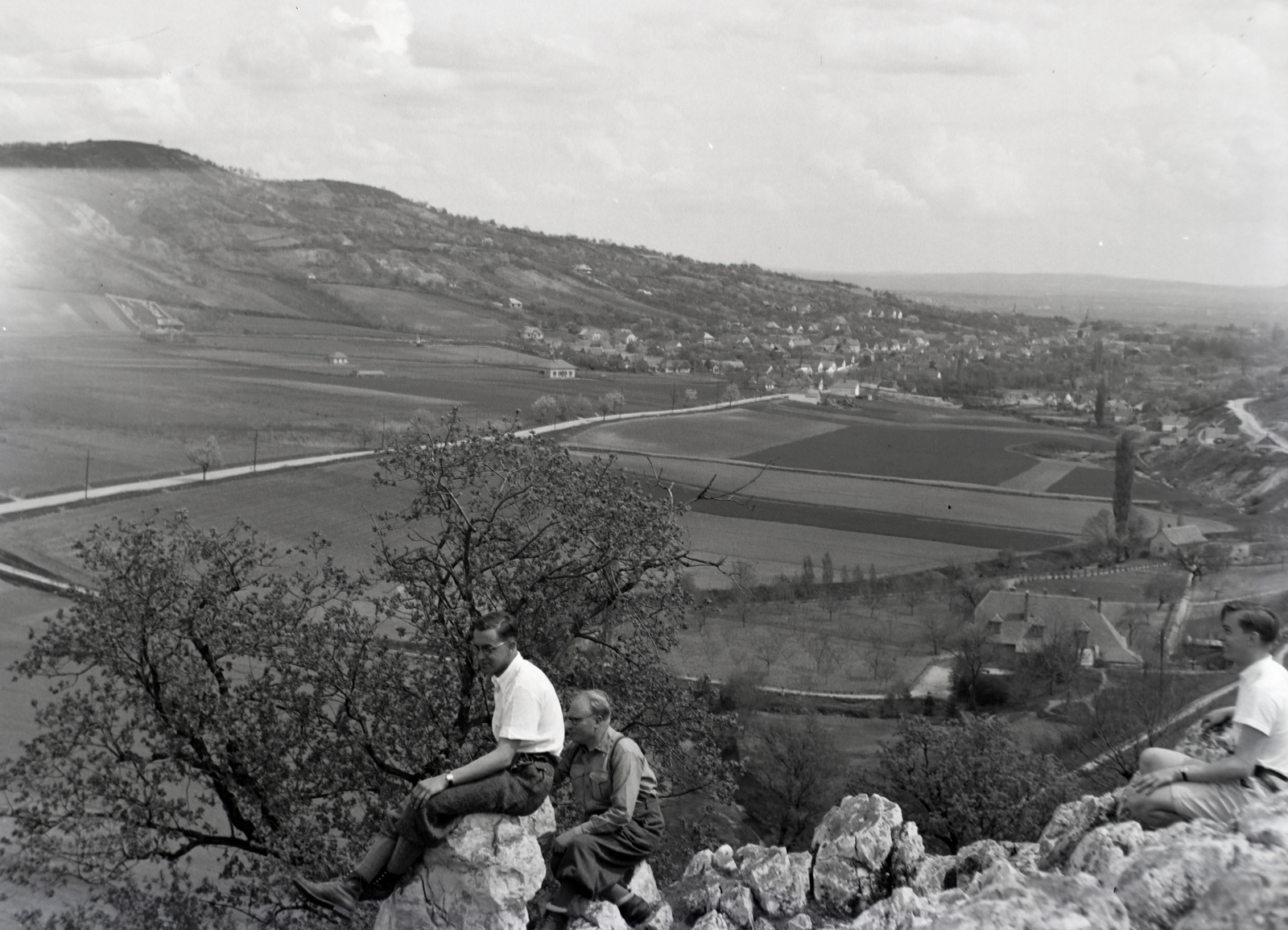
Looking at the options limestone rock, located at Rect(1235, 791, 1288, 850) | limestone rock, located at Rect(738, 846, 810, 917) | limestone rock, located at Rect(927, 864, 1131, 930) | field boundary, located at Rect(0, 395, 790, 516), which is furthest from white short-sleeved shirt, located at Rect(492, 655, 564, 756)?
field boundary, located at Rect(0, 395, 790, 516)

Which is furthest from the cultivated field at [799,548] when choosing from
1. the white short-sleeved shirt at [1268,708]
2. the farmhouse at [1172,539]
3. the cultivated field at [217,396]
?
the white short-sleeved shirt at [1268,708]

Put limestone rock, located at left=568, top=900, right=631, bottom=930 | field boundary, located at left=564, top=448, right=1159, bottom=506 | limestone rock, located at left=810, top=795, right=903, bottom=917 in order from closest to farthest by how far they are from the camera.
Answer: limestone rock, located at left=568, top=900, right=631, bottom=930
limestone rock, located at left=810, top=795, right=903, bottom=917
field boundary, located at left=564, top=448, right=1159, bottom=506

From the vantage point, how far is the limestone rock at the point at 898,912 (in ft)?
16.8

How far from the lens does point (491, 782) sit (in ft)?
16.9

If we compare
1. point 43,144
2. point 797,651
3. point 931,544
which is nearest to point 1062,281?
point 931,544

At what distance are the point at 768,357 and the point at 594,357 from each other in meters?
3.45

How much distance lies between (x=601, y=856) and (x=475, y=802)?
0.73m

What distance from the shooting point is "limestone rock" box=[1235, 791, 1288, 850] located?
13.2ft

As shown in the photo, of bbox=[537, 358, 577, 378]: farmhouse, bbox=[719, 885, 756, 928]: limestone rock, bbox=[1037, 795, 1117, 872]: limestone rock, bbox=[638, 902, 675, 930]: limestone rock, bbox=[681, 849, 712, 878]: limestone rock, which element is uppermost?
bbox=[537, 358, 577, 378]: farmhouse

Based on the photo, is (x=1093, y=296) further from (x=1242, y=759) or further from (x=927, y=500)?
(x=1242, y=759)

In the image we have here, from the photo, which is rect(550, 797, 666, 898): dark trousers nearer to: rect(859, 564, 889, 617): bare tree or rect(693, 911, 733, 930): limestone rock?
rect(693, 911, 733, 930): limestone rock

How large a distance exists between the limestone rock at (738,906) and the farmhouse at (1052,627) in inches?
470

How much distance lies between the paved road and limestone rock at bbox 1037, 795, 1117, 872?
1539cm

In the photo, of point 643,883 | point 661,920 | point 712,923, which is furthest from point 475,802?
point 712,923
